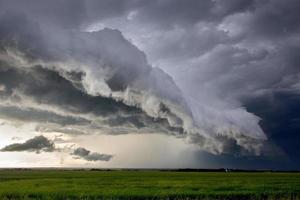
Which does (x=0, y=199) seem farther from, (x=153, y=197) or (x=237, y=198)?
(x=237, y=198)

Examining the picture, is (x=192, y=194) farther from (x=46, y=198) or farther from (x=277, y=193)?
(x=46, y=198)

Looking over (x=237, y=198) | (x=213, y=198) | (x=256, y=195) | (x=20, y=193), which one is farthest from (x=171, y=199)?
(x=20, y=193)

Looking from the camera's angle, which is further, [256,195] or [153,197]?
[256,195]

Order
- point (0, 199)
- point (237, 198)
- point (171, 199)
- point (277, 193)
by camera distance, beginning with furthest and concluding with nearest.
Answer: point (277, 193) < point (237, 198) < point (171, 199) < point (0, 199)

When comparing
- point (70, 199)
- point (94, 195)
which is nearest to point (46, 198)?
point (70, 199)

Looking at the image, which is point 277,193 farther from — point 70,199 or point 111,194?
point 70,199

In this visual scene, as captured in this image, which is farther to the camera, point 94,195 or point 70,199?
point 94,195

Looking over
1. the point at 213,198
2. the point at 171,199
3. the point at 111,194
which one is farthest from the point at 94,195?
the point at 213,198

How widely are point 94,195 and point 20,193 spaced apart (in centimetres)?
920

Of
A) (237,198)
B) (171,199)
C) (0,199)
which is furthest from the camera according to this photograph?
(237,198)

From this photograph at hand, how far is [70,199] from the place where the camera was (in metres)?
38.8

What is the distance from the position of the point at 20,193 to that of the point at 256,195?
85.1 feet

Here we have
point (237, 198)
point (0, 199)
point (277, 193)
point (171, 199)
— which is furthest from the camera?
point (277, 193)

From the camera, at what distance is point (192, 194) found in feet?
144
